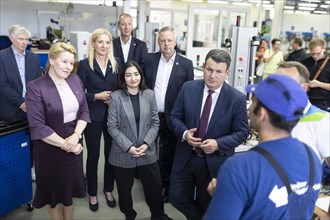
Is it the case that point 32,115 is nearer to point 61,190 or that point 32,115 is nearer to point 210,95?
point 61,190

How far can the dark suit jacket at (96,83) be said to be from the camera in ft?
8.57

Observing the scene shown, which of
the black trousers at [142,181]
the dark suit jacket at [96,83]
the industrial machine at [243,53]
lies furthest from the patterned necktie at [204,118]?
the industrial machine at [243,53]

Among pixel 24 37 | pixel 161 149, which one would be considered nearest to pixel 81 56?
pixel 24 37

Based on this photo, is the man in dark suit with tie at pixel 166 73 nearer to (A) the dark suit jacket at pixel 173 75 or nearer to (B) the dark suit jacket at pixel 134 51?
(A) the dark suit jacket at pixel 173 75

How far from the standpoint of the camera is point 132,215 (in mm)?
2576

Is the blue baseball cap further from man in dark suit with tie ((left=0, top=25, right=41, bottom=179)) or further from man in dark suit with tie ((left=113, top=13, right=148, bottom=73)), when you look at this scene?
man in dark suit with tie ((left=0, top=25, right=41, bottom=179))

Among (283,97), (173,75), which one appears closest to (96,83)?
(173,75)

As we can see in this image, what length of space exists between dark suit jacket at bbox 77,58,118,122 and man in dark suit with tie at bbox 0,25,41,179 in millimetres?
702

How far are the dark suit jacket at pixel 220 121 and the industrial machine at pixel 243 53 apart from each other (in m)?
1.34

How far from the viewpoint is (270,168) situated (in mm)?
994

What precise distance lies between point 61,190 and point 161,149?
1.11 m

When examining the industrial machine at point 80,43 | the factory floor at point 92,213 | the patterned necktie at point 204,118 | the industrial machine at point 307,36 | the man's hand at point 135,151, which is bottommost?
the factory floor at point 92,213

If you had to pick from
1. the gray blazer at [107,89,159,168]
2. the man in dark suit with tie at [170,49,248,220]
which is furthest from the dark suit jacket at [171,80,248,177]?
the gray blazer at [107,89,159,168]

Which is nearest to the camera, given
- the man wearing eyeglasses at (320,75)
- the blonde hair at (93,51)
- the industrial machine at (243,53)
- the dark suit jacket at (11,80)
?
the blonde hair at (93,51)
